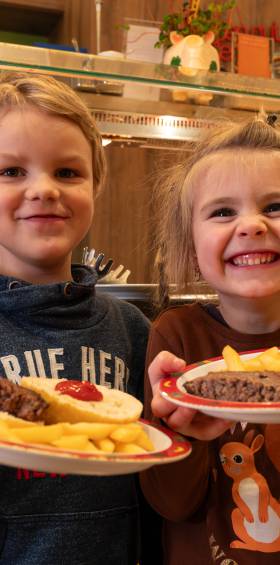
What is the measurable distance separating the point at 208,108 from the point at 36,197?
34.9 inches

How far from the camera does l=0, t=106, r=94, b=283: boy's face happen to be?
1365mm

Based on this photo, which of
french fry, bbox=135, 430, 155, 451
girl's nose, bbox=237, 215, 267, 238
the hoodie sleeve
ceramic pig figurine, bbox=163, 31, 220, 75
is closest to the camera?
french fry, bbox=135, 430, 155, 451

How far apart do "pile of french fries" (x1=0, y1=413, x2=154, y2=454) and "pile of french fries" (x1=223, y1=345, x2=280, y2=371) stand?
27 centimetres

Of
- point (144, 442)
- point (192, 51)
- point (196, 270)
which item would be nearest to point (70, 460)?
point (144, 442)

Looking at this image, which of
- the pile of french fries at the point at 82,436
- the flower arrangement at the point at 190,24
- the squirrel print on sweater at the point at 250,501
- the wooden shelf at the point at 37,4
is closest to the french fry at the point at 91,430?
the pile of french fries at the point at 82,436

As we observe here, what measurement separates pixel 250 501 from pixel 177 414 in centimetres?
29

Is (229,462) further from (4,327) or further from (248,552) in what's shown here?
(4,327)

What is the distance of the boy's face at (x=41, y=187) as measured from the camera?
1365 mm

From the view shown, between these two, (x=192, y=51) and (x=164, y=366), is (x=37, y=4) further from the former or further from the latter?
(x=164, y=366)

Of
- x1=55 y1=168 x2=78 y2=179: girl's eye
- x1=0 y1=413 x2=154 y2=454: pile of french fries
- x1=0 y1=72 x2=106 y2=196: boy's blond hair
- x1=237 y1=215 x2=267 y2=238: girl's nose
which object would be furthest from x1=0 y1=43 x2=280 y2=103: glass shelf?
x1=0 y1=413 x2=154 y2=454: pile of french fries

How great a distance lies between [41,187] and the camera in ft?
4.42

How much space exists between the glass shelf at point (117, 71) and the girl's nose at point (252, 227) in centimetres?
64

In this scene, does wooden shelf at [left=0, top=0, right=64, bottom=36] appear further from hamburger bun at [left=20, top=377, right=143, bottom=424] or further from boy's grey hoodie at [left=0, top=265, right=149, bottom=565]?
hamburger bun at [left=20, top=377, right=143, bottom=424]

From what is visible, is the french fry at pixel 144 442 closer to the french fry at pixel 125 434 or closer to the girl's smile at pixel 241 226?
A: the french fry at pixel 125 434
